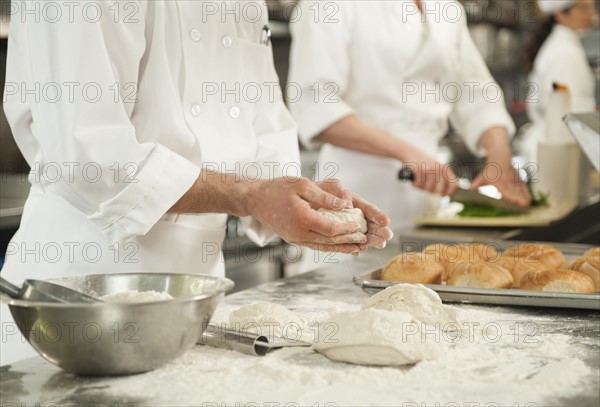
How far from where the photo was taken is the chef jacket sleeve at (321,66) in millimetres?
2842

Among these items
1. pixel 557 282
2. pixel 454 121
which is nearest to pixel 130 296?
pixel 557 282

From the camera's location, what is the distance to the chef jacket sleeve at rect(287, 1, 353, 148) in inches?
112

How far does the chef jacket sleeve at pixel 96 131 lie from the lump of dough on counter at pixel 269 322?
0.26 meters

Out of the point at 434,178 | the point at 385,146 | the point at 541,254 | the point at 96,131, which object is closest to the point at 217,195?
the point at 96,131

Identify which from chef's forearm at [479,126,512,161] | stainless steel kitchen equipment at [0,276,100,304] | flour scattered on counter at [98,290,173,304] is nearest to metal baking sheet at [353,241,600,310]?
flour scattered on counter at [98,290,173,304]

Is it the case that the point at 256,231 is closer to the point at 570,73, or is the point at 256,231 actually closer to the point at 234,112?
the point at 234,112

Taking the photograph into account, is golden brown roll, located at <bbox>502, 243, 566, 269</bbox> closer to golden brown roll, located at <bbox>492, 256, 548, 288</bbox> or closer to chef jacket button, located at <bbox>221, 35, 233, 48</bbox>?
golden brown roll, located at <bbox>492, 256, 548, 288</bbox>

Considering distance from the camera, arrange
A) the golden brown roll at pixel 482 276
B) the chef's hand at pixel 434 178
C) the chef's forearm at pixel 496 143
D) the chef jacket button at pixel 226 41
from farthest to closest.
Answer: the chef's forearm at pixel 496 143 → the chef's hand at pixel 434 178 → the chef jacket button at pixel 226 41 → the golden brown roll at pixel 482 276

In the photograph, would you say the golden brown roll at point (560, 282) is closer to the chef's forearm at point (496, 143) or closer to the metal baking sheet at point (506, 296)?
the metal baking sheet at point (506, 296)

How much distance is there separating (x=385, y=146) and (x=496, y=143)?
0.50 meters

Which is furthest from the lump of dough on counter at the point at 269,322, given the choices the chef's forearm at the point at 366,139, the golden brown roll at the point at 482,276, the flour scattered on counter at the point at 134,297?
the chef's forearm at the point at 366,139

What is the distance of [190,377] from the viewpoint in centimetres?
106

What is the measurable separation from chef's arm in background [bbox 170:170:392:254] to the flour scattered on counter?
0.27m

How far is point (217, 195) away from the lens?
1484 mm
